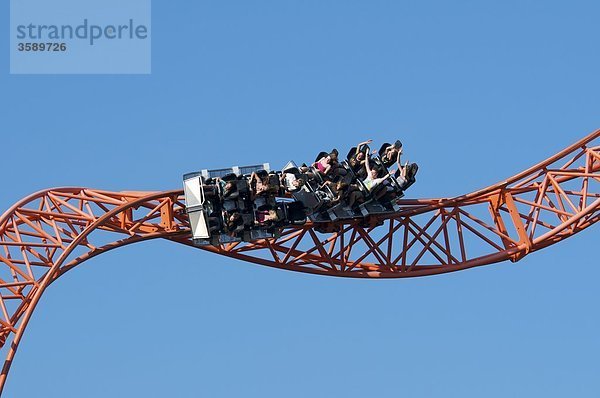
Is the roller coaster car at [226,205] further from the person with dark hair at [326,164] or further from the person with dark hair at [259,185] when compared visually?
the person with dark hair at [326,164]

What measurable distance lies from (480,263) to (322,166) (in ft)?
13.1

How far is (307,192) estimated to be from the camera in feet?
125

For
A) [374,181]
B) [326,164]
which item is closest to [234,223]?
[326,164]

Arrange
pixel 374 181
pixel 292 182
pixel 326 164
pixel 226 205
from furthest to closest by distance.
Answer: pixel 374 181 → pixel 326 164 → pixel 292 182 → pixel 226 205

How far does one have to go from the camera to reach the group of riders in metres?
37.4

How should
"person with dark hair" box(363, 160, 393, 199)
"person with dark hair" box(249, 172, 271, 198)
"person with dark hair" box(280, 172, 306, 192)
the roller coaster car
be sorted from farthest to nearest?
"person with dark hair" box(363, 160, 393, 199), "person with dark hair" box(280, 172, 306, 192), "person with dark hair" box(249, 172, 271, 198), the roller coaster car

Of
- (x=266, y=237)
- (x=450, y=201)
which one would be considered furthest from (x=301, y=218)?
(x=450, y=201)

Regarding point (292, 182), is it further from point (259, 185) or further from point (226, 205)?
point (226, 205)

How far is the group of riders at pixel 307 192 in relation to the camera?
37438 millimetres

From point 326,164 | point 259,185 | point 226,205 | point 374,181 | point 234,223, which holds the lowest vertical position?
point 234,223

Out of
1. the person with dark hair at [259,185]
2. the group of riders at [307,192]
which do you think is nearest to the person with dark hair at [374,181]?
the group of riders at [307,192]

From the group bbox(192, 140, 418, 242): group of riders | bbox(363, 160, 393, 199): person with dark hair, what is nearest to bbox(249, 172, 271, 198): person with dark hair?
bbox(192, 140, 418, 242): group of riders

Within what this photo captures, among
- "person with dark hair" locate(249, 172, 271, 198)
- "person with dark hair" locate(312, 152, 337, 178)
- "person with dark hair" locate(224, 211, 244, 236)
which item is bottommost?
"person with dark hair" locate(224, 211, 244, 236)

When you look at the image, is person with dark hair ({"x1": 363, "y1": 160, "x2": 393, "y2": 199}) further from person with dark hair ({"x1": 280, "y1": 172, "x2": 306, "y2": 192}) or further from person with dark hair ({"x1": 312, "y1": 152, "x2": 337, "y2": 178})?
person with dark hair ({"x1": 280, "y1": 172, "x2": 306, "y2": 192})
